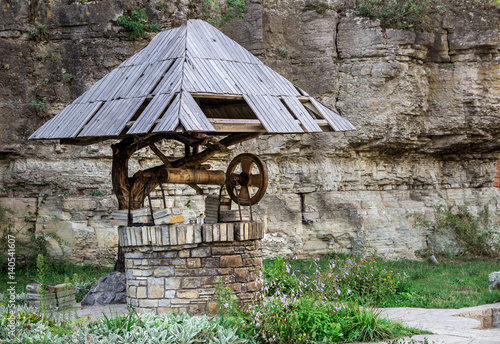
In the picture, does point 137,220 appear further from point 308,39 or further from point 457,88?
point 457,88

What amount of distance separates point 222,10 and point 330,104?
364cm

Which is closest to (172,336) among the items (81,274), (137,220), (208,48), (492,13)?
(137,220)

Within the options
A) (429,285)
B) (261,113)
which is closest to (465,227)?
(429,285)

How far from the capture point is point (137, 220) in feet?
23.6

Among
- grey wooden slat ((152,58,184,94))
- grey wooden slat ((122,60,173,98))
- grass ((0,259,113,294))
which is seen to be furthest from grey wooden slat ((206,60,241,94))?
grass ((0,259,113,294))

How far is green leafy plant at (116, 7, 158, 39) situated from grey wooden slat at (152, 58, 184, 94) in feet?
18.9

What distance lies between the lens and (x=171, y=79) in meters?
6.98

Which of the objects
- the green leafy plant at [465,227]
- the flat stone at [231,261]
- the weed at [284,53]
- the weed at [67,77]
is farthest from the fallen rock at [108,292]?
the green leafy plant at [465,227]

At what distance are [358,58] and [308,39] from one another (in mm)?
1374

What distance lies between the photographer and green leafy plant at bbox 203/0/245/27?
43.4 feet

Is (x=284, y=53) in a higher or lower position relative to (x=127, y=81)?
higher

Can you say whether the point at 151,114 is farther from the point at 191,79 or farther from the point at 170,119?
the point at 191,79

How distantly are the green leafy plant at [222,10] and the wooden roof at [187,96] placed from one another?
5.15 meters

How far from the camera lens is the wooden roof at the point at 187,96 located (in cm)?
657
